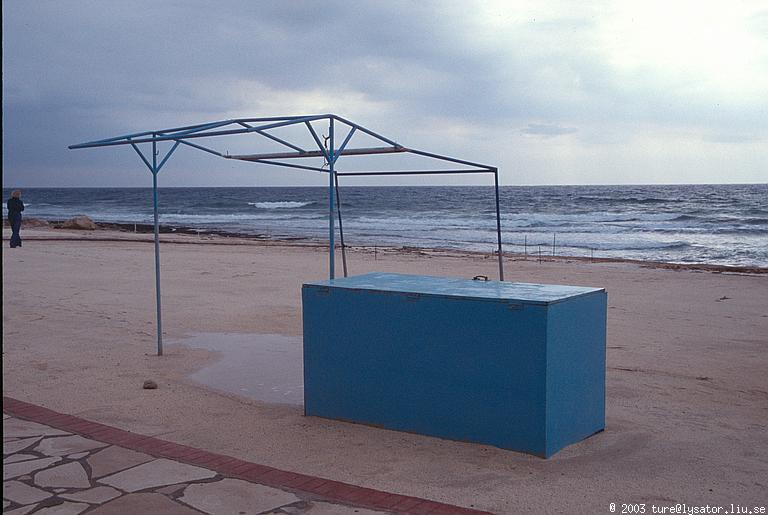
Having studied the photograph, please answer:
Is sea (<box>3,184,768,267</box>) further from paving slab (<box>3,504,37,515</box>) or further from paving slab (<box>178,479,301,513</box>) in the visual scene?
paving slab (<box>3,504,37,515</box>)

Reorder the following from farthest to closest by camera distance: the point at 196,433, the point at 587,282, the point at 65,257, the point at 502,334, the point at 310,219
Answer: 1. the point at 310,219
2. the point at 65,257
3. the point at 587,282
4. the point at 196,433
5. the point at 502,334

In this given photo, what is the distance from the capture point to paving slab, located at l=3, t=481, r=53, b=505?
3986 mm

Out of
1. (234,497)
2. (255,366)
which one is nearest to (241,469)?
(234,497)

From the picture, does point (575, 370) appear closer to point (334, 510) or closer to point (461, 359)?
point (461, 359)

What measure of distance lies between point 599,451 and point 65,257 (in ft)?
51.4

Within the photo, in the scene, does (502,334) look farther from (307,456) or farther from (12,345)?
(12,345)

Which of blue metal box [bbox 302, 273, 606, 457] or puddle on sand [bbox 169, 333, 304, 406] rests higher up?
blue metal box [bbox 302, 273, 606, 457]

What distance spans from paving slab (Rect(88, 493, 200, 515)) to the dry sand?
2.65 feet

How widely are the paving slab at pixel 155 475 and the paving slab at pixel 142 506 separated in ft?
0.45

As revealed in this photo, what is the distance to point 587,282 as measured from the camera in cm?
1498

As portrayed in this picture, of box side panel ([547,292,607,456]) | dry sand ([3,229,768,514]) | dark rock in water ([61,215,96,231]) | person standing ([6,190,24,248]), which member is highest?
person standing ([6,190,24,248])

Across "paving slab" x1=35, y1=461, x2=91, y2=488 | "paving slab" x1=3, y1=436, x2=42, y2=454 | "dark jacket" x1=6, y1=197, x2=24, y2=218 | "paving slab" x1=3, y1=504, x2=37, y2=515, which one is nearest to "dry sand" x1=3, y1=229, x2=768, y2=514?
"paving slab" x1=3, y1=436, x2=42, y2=454

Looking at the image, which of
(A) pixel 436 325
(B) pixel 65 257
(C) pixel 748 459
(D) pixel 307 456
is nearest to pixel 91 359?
(D) pixel 307 456

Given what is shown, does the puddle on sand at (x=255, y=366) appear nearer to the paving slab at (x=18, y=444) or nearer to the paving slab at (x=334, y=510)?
the paving slab at (x=18, y=444)
